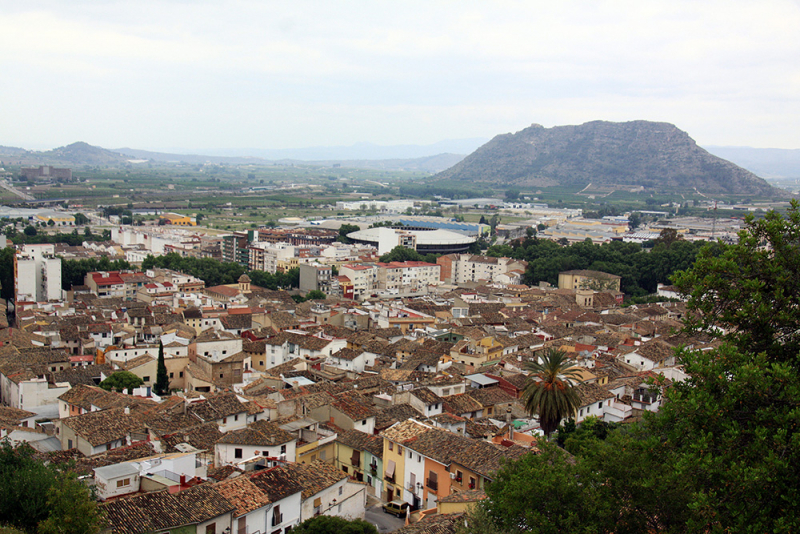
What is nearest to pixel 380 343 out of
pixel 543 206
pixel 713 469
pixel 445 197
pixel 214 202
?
pixel 713 469

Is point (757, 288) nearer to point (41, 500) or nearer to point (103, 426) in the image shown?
point (41, 500)

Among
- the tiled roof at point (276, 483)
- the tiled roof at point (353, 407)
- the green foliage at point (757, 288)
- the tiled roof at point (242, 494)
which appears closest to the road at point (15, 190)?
the tiled roof at point (353, 407)

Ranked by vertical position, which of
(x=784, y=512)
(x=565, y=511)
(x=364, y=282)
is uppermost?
(x=784, y=512)

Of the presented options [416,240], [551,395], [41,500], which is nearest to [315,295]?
[416,240]

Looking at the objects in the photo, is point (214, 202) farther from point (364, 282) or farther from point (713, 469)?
point (713, 469)

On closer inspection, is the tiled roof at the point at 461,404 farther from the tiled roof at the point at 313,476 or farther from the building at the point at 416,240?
the building at the point at 416,240

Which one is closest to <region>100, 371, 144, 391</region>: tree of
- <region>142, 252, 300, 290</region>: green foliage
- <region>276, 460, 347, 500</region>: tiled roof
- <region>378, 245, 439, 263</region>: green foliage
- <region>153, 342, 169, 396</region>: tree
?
<region>153, 342, 169, 396</region>: tree
